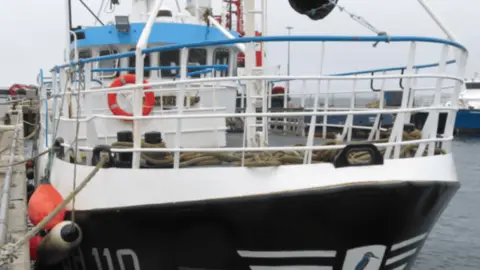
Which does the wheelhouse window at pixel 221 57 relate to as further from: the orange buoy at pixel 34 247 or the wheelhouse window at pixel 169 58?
the orange buoy at pixel 34 247

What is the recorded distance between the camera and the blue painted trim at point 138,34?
9.07m

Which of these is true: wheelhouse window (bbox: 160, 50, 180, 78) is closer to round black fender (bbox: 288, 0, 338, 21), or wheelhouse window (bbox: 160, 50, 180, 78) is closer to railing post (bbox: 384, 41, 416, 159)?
round black fender (bbox: 288, 0, 338, 21)

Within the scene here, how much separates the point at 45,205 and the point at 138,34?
14.3ft

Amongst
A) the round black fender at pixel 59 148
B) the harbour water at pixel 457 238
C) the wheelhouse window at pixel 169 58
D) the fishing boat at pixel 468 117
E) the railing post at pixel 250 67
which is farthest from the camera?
the fishing boat at pixel 468 117

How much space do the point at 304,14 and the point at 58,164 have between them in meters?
3.03

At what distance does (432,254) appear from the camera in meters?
10.2

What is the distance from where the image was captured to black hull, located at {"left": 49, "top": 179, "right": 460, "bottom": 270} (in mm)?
4023

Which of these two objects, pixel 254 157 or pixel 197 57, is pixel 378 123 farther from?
pixel 197 57

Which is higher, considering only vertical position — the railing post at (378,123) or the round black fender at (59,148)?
the railing post at (378,123)

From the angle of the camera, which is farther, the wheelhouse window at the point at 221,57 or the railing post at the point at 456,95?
the wheelhouse window at the point at 221,57

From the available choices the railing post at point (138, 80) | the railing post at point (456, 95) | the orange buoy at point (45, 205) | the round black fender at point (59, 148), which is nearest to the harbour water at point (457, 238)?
the railing post at point (456, 95)

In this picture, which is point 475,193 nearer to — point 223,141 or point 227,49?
point 227,49

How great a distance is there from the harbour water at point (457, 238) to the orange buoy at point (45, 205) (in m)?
6.38

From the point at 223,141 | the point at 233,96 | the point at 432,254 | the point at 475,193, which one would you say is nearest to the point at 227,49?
the point at 233,96
